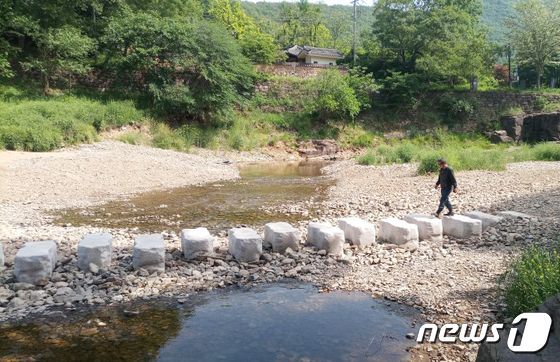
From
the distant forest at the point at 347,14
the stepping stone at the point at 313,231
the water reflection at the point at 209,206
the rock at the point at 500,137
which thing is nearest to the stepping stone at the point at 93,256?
the water reflection at the point at 209,206

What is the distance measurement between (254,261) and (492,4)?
134 m

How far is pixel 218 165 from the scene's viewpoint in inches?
1034

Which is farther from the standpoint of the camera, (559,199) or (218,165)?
(218,165)

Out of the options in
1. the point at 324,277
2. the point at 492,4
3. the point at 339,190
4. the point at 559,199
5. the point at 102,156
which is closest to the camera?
the point at 324,277

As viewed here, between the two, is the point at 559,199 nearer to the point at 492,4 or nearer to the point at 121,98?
the point at 121,98

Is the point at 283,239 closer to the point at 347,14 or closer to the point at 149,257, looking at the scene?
the point at 149,257

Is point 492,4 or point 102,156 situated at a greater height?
point 492,4

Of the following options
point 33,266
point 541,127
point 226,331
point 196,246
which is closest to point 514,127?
point 541,127

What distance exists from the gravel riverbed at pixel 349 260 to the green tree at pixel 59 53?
13857 mm

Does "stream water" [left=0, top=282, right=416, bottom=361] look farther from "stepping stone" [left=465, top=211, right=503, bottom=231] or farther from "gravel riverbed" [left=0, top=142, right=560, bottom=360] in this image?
"stepping stone" [left=465, top=211, right=503, bottom=231]

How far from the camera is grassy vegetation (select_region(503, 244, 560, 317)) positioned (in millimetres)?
5820

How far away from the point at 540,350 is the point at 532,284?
7.50ft

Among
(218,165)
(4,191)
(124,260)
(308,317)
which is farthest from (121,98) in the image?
(308,317)

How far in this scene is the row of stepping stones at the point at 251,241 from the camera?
805 centimetres
